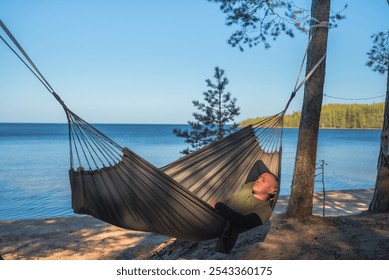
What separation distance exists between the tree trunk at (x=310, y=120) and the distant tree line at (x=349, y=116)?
130ft

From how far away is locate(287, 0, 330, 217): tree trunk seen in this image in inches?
105

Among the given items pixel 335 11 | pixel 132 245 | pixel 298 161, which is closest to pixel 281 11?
pixel 335 11

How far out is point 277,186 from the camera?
6.62ft

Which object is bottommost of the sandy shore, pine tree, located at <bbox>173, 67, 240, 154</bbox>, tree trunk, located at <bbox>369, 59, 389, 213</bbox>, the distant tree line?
the sandy shore

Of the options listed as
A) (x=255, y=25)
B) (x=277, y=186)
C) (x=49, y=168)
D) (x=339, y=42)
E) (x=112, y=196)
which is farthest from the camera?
(x=49, y=168)

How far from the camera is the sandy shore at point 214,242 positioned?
2.18 metres

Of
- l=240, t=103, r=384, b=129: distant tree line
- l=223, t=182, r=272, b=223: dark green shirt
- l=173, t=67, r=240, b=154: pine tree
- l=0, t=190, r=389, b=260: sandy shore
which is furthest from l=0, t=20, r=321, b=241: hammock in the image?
l=240, t=103, r=384, b=129: distant tree line

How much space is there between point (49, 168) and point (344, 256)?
1429 centimetres

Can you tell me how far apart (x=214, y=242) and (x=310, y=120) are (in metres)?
1.08

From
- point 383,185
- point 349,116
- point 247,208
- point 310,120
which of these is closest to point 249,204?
point 247,208

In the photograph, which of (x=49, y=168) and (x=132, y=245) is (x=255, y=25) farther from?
(x=49, y=168)

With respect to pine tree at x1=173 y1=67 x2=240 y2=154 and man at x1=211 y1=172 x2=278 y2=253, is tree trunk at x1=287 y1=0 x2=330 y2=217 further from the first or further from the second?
pine tree at x1=173 y1=67 x2=240 y2=154

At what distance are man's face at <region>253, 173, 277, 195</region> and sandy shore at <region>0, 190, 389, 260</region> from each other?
45cm

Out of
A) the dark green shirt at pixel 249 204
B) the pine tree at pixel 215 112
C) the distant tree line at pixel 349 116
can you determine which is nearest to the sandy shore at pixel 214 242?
the dark green shirt at pixel 249 204
